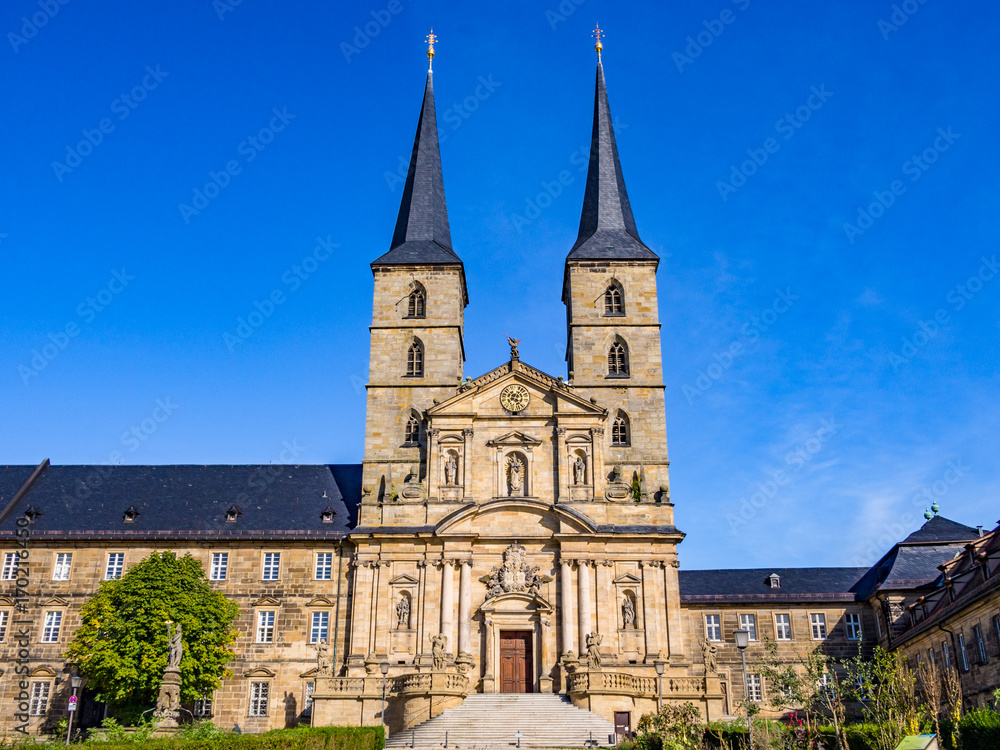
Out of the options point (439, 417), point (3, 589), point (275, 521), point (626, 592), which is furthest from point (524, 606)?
point (3, 589)

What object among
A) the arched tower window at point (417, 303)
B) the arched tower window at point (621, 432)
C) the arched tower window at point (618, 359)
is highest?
the arched tower window at point (417, 303)

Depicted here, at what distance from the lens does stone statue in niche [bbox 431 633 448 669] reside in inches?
1629

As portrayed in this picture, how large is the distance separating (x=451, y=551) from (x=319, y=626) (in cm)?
725

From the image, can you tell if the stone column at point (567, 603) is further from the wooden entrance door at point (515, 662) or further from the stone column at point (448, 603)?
the stone column at point (448, 603)

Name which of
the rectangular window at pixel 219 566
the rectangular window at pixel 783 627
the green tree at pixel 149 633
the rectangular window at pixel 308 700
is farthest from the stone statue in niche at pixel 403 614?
the rectangular window at pixel 783 627

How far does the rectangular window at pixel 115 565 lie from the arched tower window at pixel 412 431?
48.9ft

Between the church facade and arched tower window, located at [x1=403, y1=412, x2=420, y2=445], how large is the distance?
0.10 m

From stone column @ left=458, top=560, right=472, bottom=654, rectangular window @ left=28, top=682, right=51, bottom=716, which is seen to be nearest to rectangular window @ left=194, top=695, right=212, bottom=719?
rectangular window @ left=28, top=682, right=51, bottom=716

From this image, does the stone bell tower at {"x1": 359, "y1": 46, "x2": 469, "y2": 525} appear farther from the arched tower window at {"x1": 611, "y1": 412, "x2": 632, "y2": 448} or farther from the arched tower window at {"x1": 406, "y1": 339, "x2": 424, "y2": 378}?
the arched tower window at {"x1": 611, "y1": 412, "x2": 632, "y2": 448}

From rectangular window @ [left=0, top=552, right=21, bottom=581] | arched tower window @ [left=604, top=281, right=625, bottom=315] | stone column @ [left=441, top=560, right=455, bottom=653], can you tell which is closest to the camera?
stone column @ [left=441, top=560, right=455, bottom=653]

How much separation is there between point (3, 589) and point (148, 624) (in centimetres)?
1079

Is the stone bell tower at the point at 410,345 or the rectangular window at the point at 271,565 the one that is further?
the stone bell tower at the point at 410,345

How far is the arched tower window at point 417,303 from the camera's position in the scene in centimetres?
5388

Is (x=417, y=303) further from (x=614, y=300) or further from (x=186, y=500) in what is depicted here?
(x=186, y=500)
